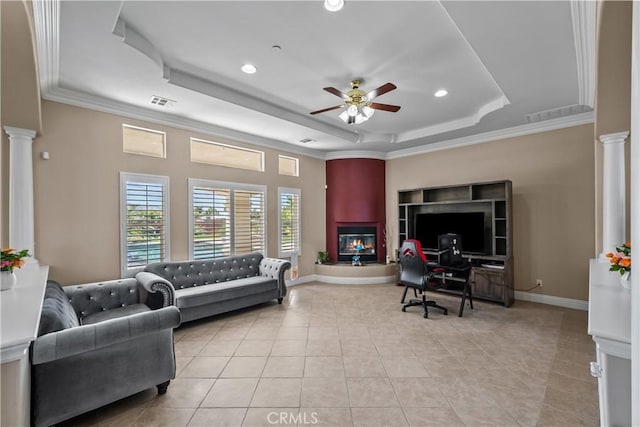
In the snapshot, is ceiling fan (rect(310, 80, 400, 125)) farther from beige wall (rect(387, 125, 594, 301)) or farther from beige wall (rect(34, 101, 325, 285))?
beige wall (rect(387, 125, 594, 301))

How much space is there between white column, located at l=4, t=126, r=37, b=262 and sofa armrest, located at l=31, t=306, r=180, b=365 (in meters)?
1.78

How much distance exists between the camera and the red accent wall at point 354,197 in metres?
6.98

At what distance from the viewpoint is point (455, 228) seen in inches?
223

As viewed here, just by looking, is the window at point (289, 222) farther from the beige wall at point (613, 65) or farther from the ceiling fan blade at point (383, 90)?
the beige wall at point (613, 65)

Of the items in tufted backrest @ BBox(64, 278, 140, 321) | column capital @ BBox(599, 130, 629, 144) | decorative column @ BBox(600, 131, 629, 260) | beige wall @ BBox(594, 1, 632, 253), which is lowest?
tufted backrest @ BBox(64, 278, 140, 321)

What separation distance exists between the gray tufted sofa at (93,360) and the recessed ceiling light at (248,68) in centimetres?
270

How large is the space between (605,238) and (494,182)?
2.05 metres

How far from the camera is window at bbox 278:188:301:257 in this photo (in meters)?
6.23

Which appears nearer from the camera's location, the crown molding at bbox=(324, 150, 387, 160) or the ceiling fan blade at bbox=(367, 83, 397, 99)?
the ceiling fan blade at bbox=(367, 83, 397, 99)

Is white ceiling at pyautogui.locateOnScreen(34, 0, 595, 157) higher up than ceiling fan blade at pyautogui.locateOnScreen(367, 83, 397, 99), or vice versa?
white ceiling at pyautogui.locateOnScreen(34, 0, 595, 157)

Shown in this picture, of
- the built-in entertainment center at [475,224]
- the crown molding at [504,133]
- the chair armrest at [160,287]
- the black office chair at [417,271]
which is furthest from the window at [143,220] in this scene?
the crown molding at [504,133]

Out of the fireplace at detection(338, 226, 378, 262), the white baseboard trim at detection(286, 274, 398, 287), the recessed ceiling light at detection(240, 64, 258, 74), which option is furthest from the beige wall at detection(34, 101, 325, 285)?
the fireplace at detection(338, 226, 378, 262)

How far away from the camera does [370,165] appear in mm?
7066

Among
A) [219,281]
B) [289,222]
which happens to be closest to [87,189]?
[219,281]
